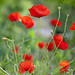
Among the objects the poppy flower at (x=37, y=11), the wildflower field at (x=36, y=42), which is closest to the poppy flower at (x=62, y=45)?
the wildflower field at (x=36, y=42)

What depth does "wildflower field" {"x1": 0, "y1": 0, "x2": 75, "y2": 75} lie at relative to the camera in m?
0.93

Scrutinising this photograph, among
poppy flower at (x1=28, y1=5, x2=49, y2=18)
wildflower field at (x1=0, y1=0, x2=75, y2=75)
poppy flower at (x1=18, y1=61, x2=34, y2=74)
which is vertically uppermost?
poppy flower at (x1=28, y1=5, x2=49, y2=18)

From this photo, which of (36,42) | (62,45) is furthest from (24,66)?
(36,42)

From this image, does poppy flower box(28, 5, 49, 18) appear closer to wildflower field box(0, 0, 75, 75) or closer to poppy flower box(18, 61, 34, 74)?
wildflower field box(0, 0, 75, 75)

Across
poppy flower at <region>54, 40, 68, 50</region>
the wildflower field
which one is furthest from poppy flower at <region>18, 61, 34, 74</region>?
poppy flower at <region>54, 40, 68, 50</region>

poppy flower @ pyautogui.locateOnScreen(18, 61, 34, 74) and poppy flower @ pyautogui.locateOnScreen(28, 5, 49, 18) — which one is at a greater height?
poppy flower @ pyautogui.locateOnScreen(28, 5, 49, 18)

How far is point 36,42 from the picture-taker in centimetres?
134

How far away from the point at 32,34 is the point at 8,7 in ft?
2.92

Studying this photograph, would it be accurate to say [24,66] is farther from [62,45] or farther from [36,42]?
[36,42]

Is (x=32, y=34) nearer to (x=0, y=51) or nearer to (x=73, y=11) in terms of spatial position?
(x=0, y=51)

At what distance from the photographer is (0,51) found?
1.67 meters

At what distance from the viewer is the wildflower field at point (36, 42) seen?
0.93 meters

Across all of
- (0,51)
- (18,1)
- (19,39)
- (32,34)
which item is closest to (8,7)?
(18,1)

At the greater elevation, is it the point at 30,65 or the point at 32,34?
the point at 30,65
